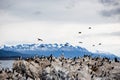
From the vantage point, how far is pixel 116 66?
61.6m

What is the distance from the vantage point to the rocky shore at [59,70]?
185 ft

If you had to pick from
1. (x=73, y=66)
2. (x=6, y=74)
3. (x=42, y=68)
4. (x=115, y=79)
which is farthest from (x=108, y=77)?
(x=6, y=74)

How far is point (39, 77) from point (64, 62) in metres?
4.65

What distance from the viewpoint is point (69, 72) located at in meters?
56.8

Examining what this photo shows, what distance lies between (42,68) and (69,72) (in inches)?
167

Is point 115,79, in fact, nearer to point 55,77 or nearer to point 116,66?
point 116,66

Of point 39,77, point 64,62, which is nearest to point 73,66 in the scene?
point 64,62

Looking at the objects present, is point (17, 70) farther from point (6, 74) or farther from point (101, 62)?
point (101, 62)

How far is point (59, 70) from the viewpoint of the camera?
56.4 m

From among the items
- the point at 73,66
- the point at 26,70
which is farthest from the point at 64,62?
the point at 26,70

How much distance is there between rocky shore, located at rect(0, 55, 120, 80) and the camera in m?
56.3

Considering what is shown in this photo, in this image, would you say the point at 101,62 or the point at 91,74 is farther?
the point at 101,62

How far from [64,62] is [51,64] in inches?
97.7

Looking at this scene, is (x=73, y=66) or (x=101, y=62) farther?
(x=101, y=62)
